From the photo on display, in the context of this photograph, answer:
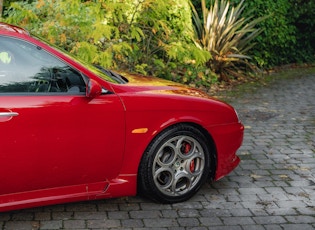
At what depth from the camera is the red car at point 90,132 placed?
4555 millimetres

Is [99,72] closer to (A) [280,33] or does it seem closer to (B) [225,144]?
(B) [225,144]

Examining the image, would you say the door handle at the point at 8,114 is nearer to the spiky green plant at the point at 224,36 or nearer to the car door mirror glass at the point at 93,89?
the car door mirror glass at the point at 93,89

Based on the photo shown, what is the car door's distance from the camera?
450 centimetres

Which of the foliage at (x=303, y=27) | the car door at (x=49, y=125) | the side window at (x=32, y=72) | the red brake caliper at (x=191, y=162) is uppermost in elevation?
the side window at (x=32, y=72)

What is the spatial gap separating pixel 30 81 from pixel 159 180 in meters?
1.43

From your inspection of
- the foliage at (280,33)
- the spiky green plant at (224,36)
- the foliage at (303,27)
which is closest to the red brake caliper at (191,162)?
the spiky green plant at (224,36)

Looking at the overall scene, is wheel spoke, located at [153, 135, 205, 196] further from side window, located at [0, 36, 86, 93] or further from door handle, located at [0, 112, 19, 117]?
door handle, located at [0, 112, 19, 117]

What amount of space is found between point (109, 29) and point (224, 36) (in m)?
4.84

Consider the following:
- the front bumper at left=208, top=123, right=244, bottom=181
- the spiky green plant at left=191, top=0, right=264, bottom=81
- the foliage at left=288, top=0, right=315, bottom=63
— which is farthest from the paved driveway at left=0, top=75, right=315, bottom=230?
the foliage at left=288, top=0, right=315, bottom=63

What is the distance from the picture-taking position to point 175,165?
17.5ft

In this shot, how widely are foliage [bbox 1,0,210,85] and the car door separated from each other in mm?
3258

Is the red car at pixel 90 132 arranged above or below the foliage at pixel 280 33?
above

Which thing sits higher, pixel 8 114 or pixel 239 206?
pixel 8 114

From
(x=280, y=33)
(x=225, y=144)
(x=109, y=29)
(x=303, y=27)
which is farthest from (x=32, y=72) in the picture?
(x=303, y=27)
